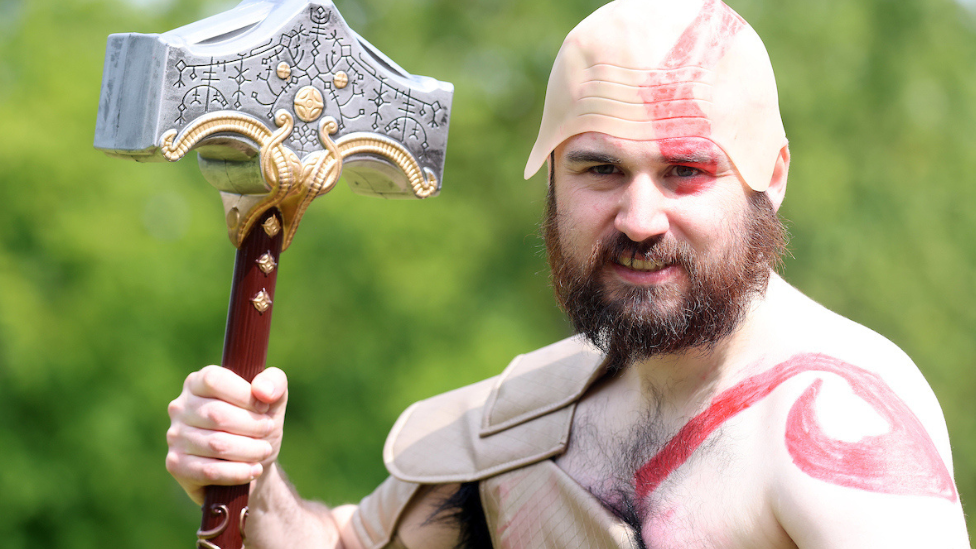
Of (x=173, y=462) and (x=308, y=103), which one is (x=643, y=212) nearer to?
(x=308, y=103)

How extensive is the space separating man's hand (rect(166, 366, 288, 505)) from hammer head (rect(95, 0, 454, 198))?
468 mm

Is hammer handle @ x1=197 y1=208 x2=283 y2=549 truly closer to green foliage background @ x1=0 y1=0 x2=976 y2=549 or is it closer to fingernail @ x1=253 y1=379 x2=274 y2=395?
fingernail @ x1=253 y1=379 x2=274 y2=395

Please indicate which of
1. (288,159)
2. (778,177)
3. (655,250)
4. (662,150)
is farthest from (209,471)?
(778,177)

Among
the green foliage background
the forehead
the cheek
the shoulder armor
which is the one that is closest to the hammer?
the cheek

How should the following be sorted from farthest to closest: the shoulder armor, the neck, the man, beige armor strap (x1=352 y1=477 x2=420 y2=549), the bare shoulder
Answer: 1. beige armor strap (x1=352 y1=477 x2=420 y2=549)
2. the shoulder armor
3. the neck
4. the man
5. the bare shoulder

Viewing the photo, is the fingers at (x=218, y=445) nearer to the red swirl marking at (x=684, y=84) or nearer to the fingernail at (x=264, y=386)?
the fingernail at (x=264, y=386)

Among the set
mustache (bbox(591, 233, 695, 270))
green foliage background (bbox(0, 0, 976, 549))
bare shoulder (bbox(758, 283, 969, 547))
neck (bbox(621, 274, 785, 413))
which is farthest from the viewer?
green foliage background (bbox(0, 0, 976, 549))

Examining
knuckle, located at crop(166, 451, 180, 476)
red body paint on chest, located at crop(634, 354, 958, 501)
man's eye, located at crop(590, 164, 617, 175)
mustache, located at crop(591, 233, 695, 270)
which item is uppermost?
man's eye, located at crop(590, 164, 617, 175)

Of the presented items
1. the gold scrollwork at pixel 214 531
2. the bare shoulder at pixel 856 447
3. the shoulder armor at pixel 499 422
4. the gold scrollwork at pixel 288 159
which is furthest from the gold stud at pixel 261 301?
the bare shoulder at pixel 856 447

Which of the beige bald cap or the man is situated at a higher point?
the beige bald cap

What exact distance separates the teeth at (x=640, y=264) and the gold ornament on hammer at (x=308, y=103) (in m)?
0.80

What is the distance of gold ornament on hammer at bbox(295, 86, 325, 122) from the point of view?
236cm

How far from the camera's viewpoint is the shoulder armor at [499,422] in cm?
278

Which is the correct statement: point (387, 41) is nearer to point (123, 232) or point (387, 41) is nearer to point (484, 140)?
point (484, 140)
